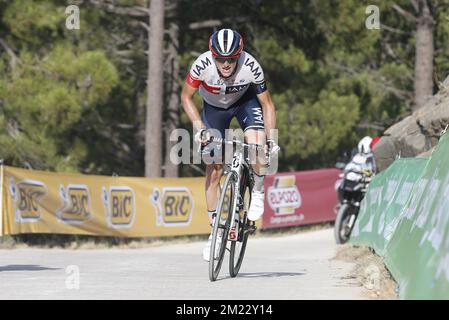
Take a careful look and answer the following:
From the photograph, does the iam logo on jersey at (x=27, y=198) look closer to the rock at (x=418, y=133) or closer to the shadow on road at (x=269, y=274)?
the rock at (x=418, y=133)

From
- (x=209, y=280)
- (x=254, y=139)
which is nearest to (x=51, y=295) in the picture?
(x=209, y=280)

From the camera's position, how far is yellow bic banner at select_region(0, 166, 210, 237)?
57.5 ft

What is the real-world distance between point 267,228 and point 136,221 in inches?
195

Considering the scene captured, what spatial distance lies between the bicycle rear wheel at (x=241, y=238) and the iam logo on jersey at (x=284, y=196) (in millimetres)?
15139

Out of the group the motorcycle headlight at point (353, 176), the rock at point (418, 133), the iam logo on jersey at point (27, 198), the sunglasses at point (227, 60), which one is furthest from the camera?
the iam logo on jersey at point (27, 198)

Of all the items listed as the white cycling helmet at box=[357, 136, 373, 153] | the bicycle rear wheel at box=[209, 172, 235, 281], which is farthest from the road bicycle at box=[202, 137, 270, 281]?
the white cycling helmet at box=[357, 136, 373, 153]

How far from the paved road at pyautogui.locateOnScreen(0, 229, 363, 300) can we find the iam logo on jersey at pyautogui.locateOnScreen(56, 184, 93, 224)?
4964 millimetres

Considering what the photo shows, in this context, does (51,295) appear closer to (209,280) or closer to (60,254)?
(209,280)

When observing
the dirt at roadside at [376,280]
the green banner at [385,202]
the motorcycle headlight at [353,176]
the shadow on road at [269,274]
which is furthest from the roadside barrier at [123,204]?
the dirt at roadside at [376,280]

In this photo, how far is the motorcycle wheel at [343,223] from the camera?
55.9 feet

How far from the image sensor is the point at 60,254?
13469 mm

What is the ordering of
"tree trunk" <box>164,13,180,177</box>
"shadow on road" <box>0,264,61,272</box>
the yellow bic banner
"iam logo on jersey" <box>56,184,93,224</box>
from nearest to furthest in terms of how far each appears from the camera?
"shadow on road" <box>0,264,61,272</box>, the yellow bic banner, "iam logo on jersey" <box>56,184,93,224</box>, "tree trunk" <box>164,13,180,177</box>

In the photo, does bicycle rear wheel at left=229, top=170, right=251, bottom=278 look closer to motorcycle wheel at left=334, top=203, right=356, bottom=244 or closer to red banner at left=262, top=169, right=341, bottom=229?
motorcycle wheel at left=334, top=203, right=356, bottom=244

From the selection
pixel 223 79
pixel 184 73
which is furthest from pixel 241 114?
pixel 184 73
